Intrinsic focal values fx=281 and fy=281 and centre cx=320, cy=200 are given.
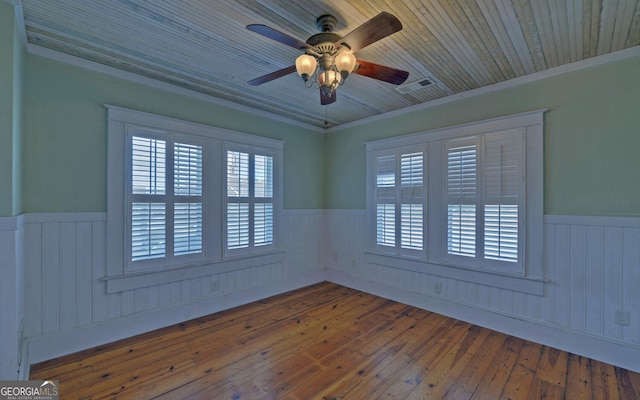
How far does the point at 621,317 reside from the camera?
2.44 metres

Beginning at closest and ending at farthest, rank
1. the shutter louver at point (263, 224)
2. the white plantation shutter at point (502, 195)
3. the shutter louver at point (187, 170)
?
the white plantation shutter at point (502, 195) < the shutter louver at point (187, 170) < the shutter louver at point (263, 224)

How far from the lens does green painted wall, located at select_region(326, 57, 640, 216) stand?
2430mm

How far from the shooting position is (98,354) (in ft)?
8.33

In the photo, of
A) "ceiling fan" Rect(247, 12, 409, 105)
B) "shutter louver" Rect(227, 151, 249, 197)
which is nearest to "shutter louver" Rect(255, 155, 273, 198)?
"shutter louver" Rect(227, 151, 249, 197)

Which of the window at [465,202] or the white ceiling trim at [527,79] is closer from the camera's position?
the white ceiling trim at [527,79]

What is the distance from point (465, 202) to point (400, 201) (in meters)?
0.84

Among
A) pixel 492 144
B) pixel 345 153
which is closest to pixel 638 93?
pixel 492 144

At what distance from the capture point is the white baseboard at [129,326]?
8.02 ft

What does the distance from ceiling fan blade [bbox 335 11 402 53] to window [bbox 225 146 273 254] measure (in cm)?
227

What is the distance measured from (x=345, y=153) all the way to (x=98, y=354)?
3899 millimetres

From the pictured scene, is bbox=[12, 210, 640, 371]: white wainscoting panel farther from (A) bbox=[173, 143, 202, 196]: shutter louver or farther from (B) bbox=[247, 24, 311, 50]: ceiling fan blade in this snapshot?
(B) bbox=[247, 24, 311, 50]: ceiling fan blade

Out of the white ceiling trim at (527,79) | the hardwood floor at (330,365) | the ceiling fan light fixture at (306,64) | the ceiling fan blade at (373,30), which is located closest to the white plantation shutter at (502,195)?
the white ceiling trim at (527,79)

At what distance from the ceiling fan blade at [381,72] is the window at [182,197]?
214 cm

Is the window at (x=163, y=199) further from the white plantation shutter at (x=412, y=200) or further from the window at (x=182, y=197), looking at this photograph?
the white plantation shutter at (x=412, y=200)
